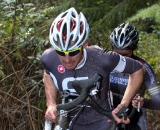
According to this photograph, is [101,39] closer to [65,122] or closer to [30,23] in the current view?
[30,23]

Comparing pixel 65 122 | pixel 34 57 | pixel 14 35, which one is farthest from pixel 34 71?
pixel 65 122

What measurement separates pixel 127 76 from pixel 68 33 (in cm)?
167

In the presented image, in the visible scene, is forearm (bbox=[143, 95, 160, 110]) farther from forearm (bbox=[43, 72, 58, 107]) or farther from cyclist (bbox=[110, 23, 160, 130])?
forearm (bbox=[43, 72, 58, 107])

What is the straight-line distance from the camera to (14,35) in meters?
5.78

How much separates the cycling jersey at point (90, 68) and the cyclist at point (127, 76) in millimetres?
494

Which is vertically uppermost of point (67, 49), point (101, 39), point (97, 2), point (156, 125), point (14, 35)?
point (67, 49)

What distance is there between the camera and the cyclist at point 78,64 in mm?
3016

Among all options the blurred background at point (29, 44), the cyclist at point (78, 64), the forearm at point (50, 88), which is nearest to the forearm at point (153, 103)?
the cyclist at point (78, 64)

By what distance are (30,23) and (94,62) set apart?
3021 mm

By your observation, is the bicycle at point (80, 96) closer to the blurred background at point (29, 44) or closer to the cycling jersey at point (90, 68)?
the cycling jersey at point (90, 68)

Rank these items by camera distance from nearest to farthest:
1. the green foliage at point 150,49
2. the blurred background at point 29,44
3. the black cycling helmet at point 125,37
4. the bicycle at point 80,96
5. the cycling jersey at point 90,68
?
1. the bicycle at point 80,96
2. the cycling jersey at point 90,68
3. the black cycling helmet at point 125,37
4. the blurred background at point 29,44
5. the green foliage at point 150,49

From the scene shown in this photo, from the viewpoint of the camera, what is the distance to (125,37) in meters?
4.70

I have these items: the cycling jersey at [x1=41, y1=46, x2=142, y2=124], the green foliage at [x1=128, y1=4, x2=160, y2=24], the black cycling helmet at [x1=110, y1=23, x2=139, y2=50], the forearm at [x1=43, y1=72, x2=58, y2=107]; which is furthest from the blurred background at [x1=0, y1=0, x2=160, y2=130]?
the cycling jersey at [x1=41, y1=46, x2=142, y2=124]

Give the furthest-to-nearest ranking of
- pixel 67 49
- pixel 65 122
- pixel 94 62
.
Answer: pixel 94 62 → pixel 67 49 → pixel 65 122
